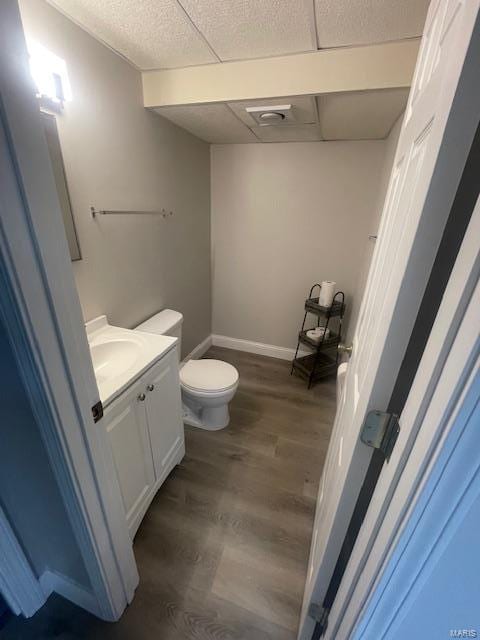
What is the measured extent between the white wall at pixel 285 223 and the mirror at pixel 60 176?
1.57 metres

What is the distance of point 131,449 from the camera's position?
1.22 m

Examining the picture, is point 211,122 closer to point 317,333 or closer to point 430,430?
point 317,333

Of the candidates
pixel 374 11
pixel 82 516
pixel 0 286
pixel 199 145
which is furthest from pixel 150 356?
pixel 199 145

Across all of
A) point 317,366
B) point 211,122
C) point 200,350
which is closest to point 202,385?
point 200,350

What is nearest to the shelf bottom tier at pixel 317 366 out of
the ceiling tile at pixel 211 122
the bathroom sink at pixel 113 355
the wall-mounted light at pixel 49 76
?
the bathroom sink at pixel 113 355

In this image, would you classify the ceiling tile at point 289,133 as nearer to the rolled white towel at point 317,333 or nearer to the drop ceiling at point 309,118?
the drop ceiling at point 309,118

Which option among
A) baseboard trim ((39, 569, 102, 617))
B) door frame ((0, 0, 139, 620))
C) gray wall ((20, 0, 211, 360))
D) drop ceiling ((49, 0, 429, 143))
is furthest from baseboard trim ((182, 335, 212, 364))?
drop ceiling ((49, 0, 429, 143))

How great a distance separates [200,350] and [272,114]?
2097 mm

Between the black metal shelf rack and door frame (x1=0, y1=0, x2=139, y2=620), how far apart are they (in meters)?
1.93

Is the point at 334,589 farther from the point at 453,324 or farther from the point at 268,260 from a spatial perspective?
the point at 268,260

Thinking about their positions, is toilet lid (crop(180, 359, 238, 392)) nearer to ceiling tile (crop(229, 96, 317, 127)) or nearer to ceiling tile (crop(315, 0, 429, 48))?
ceiling tile (crop(229, 96, 317, 127))

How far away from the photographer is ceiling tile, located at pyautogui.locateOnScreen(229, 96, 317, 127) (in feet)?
4.75

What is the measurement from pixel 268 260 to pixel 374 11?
1.77 m

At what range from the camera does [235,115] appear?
5.61 ft
